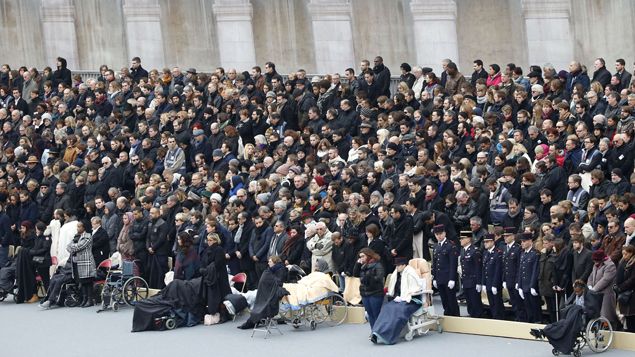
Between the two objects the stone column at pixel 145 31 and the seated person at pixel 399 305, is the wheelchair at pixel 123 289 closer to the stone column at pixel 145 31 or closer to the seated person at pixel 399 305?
the seated person at pixel 399 305

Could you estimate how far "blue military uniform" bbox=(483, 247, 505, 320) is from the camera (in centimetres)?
2645

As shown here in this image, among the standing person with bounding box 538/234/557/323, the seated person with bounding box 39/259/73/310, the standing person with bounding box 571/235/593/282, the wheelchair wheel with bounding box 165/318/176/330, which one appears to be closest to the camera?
the standing person with bounding box 571/235/593/282

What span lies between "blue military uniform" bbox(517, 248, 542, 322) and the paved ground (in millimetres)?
630

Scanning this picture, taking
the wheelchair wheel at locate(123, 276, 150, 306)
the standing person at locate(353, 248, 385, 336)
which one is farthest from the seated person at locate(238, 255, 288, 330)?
the wheelchair wheel at locate(123, 276, 150, 306)

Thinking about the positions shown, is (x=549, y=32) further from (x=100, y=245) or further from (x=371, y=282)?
(x=371, y=282)

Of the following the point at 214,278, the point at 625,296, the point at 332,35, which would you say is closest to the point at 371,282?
the point at 214,278

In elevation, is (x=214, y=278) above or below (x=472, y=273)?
above

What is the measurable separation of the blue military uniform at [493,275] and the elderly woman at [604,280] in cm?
193

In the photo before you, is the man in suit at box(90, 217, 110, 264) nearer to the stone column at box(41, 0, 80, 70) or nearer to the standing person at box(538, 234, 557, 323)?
the standing person at box(538, 234, 557, 323)

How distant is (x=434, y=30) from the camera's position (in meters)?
47.5

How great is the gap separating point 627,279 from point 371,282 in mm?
4539

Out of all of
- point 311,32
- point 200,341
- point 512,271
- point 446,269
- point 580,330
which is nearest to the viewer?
point 580,330

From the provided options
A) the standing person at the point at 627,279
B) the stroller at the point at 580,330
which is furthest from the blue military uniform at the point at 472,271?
the standing person at the point at 627,279

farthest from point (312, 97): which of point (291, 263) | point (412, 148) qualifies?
point (291, 263)
